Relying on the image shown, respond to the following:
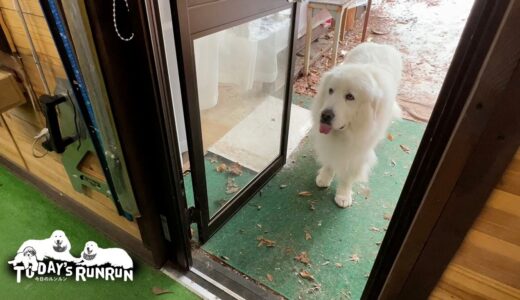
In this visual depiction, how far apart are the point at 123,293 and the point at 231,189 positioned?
788 millimetres

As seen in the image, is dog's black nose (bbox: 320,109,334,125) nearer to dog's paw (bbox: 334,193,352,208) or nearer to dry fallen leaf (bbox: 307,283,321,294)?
dog's paw (bbox: 334,193,352,208)

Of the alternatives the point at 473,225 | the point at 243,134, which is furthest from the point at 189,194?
the point at 473,225

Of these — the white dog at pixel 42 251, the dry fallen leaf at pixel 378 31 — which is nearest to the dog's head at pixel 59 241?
the white dog at pixel 42 251

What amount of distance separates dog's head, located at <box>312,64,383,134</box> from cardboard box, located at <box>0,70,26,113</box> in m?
1.38

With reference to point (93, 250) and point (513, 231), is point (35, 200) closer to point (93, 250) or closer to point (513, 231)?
point (93, 250)

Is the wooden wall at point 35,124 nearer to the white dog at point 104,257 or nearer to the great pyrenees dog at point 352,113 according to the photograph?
the white dog at point 104,257

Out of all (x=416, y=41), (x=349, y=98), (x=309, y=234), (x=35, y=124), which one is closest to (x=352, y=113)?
(x=349, y=98)

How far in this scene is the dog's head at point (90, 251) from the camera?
60.6 inches

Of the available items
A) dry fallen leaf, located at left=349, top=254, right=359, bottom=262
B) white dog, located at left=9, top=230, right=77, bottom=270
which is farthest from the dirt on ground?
white dog, located at left=9, top=230, right=77, bottom=270

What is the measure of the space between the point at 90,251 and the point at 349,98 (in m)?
1.53

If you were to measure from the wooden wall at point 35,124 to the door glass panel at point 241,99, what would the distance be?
0.57 metres

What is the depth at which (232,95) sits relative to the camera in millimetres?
1919

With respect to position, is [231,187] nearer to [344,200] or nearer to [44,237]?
[344,200]

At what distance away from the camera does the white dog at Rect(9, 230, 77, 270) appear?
1512 millimetres
